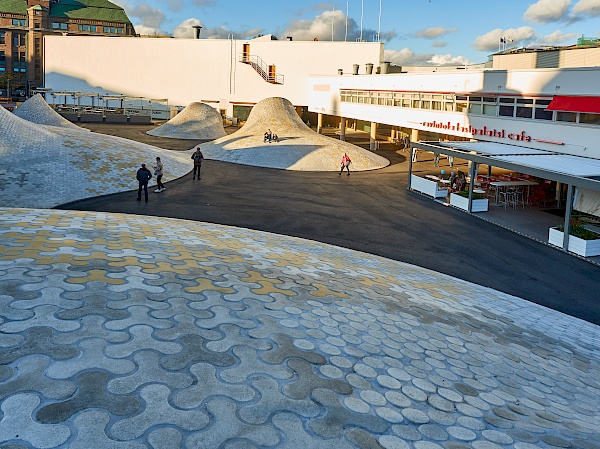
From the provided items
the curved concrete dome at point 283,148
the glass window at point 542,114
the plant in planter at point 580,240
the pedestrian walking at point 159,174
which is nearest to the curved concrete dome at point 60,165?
the pedestrian walking at point 159,174

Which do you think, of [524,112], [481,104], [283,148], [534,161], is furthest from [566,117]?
[283,148]

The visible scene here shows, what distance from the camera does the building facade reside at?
10512cm

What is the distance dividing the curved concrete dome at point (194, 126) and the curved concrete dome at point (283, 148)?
11.1m

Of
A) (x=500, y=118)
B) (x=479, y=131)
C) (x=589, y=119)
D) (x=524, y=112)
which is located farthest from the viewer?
(x=479, y=131)

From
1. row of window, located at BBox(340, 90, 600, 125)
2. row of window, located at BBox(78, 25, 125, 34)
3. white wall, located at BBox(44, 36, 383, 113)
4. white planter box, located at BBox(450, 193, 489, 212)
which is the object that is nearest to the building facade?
row of window, located at BBox(78, 25, 125, 34)

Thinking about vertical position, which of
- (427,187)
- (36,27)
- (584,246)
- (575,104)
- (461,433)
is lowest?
(461,433)

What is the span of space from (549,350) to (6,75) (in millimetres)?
113250

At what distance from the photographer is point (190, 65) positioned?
77.2 meters

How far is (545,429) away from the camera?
6.86 m

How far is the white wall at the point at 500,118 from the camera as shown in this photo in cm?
2722

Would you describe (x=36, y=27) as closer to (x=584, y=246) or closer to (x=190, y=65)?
(x=190, y=65)

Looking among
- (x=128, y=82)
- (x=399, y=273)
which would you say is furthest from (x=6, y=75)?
(x=399, y=273)

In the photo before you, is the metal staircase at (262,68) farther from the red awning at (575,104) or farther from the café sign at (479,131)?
the red awning at (575,104)

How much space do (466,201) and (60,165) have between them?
63.8 feet
